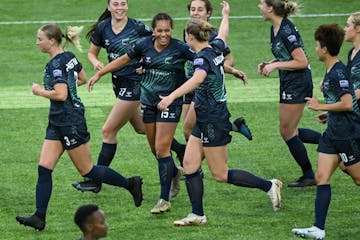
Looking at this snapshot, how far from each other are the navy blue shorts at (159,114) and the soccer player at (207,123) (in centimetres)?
45

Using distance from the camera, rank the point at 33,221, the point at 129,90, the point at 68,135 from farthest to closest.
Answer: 1. the point at 129,90
2. the point at 68,135
3. the point at 33,221

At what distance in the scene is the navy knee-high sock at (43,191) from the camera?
11469 mm

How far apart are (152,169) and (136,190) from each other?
1.94 metres

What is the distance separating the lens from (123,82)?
13062 millimetres

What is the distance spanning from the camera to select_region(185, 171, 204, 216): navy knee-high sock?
38.0 ft

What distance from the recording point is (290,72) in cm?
1312

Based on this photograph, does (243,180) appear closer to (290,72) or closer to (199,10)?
(290,72)

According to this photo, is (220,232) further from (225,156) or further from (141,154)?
(141,154)

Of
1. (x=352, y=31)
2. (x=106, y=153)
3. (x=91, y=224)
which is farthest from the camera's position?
(x=106, y=153)

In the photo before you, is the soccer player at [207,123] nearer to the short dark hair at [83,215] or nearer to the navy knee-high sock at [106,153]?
the navy knee-high sock at [106,153]

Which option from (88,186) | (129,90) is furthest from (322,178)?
(88,186)

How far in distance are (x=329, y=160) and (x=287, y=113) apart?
7.16 feet

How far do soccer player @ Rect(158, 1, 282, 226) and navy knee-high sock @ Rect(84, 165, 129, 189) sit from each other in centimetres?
91

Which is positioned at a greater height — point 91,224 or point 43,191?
point 91,224
